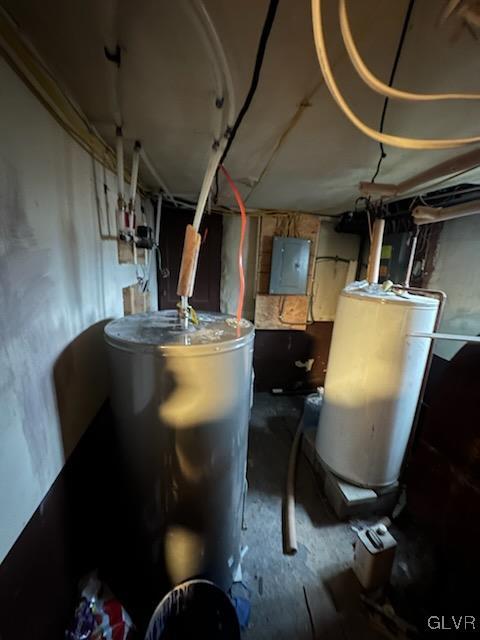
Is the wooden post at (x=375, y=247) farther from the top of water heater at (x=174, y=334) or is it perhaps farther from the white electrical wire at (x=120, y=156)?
the white electrical wire at (x=120, y=156)

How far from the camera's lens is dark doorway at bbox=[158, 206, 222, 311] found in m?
2.90

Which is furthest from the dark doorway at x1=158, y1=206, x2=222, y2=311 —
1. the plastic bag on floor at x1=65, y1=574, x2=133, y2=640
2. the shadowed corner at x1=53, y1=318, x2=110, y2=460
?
the plastic bag on floor at x1=65, y1=574, x2=133, y2=640

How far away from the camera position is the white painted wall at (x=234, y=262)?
10.2 ft

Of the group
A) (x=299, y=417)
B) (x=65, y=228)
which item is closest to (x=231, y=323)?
(x=65, y=228)

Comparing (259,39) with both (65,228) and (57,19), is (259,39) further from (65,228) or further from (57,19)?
(65,228)

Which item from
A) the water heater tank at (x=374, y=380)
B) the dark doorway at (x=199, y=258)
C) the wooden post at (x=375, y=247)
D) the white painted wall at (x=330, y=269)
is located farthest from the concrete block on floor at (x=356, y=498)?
the dark doorway at (x=199, y=258)

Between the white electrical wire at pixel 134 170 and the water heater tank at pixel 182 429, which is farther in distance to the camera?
the white electrical wire at pixel 134 170

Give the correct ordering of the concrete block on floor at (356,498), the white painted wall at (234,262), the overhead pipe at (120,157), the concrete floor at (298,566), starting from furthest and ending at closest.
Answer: the white painted wall at (234,262), the concrete block on floor at (356,498), the concrete floor at (298,566), the overhead pipe at (120,157)

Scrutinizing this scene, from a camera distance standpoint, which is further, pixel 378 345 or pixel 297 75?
pixel 378 345

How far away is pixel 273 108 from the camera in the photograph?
955mm

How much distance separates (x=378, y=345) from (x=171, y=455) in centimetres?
138

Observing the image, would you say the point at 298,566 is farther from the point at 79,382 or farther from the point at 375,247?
the point at 375,247

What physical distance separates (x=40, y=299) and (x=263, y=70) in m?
0.96

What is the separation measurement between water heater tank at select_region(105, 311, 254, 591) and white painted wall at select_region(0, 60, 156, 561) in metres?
0.17
